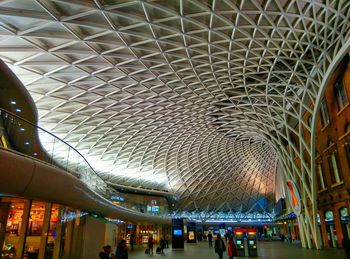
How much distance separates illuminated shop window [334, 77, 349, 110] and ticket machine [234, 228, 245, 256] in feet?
49.8

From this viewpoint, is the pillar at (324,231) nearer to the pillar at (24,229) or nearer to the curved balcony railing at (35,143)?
the curved balcony railing at (35,143)

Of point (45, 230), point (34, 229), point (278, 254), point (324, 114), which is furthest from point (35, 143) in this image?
point (324, 114)

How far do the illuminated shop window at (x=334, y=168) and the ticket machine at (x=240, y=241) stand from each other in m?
12.0

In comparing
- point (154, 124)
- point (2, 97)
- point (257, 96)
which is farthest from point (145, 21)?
point (154, 124)

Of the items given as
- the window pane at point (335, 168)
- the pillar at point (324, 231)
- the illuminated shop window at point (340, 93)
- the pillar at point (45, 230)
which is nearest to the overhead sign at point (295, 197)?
the pillar at point (324, 231)

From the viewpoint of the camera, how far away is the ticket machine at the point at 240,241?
83.0ft

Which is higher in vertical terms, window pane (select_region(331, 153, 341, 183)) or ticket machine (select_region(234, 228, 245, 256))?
window pane (select_region(331, 153, 341, 183))

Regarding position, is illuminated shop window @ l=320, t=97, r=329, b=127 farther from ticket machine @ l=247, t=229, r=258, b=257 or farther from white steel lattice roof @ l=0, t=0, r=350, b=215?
ticket machine @ l=247, t=229, r=258, b=257

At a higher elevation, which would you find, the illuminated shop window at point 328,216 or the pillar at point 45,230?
Result: the illuminated shop window at point 328,216

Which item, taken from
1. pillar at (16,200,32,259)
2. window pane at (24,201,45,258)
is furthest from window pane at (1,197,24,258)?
window pane at (24,201,45,258)

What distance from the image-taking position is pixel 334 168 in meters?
31.0

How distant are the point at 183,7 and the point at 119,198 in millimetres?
25443

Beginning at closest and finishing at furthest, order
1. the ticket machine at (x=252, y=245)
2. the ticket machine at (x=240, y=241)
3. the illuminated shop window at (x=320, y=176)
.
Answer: the ticket machine at (x=252, y=245) < the ticket machine at (x=240, y=241) < the illuminated shop window at (x=320, y=176)

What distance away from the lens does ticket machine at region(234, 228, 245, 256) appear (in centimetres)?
2530
